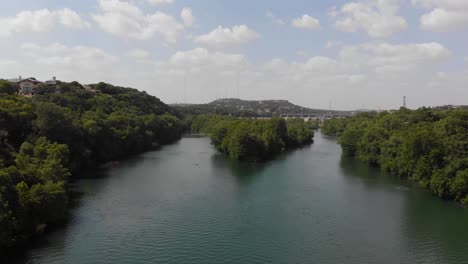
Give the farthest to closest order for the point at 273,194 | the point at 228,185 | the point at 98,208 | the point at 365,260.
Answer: the point at 228,185
the point at 273,194
the point at 98,208
the point at 365,260

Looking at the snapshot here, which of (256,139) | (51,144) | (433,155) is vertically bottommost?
(433,155)

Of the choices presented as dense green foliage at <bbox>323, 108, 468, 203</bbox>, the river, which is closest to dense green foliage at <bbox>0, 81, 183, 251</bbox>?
the river

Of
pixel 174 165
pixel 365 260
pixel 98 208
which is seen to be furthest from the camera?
pixel 174 165

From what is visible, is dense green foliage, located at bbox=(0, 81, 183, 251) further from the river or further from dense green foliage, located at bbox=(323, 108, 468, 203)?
dense green foliage, located at bbox=(323, 108, 468, 203)

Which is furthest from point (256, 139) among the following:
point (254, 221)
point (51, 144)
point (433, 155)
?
point (254, 221)

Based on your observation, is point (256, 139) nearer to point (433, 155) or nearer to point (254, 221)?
point (433, 155)

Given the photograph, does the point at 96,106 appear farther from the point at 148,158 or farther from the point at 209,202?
the point at 209,202

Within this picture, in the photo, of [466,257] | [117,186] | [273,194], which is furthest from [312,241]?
[117,186]

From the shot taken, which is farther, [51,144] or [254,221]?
[51,144]

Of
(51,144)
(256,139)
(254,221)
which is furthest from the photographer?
(256,139)
